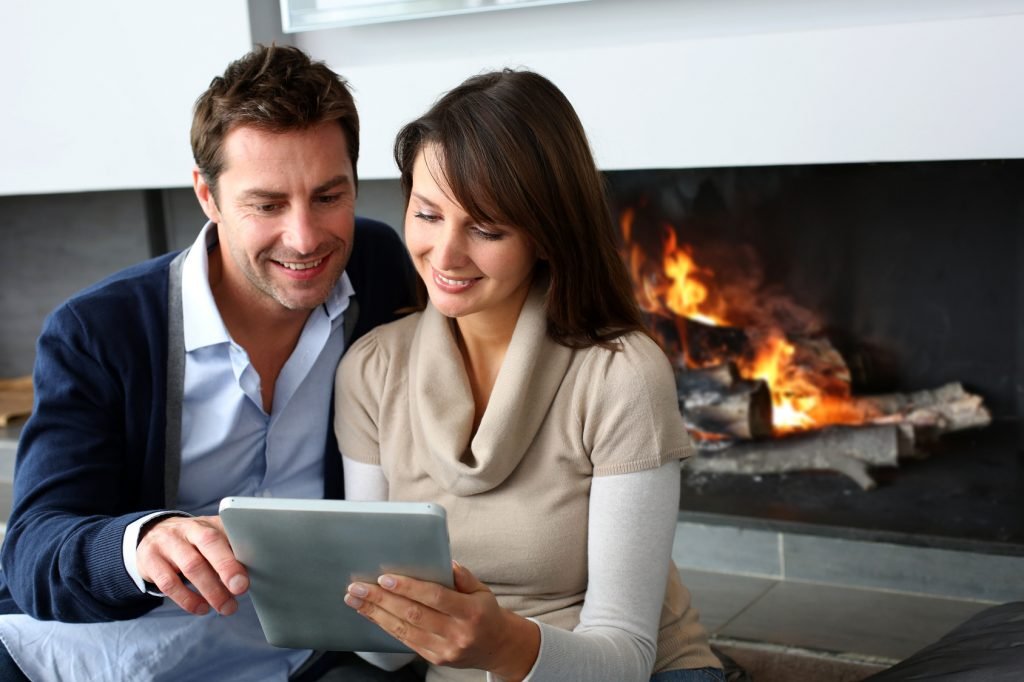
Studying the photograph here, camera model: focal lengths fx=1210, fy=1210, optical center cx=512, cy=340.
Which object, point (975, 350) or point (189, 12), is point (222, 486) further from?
point (975, 350)

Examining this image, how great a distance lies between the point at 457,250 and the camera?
1.44 metres

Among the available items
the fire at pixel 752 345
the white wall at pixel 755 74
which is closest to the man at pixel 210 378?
the white wall at pixel 755 74

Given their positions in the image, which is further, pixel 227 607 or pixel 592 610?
pixel 592 610

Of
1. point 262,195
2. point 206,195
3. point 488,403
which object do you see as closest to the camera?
point 488,403

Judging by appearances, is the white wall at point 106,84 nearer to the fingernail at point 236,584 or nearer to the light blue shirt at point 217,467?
the light blue shirt at point 217,467

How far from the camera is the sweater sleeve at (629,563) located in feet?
4.66

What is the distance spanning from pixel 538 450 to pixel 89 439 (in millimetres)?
571

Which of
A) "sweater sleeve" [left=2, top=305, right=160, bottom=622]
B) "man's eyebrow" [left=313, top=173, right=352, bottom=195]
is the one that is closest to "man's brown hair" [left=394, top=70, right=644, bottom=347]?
"man's eyebrow" [left=313, top=173, right=352, bottom=195]

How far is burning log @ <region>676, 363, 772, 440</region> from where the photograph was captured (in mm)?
2744

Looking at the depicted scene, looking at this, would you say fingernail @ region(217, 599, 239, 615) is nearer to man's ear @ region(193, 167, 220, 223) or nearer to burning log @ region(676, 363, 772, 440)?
man's ear @ region(193, 167, 220, 223)

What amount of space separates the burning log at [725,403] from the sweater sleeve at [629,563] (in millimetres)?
1323

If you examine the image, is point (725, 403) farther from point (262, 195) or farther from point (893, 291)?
point (262, 195)

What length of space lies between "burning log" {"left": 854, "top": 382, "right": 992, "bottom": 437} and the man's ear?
156 cm

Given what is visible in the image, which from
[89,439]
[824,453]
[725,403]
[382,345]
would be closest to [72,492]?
[89,439]
